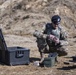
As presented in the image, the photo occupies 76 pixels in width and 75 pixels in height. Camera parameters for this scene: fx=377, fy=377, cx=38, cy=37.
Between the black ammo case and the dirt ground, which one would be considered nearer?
the black ammo case

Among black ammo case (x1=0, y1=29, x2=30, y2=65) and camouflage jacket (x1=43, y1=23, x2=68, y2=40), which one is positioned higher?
camouflage jacket (x1=43, y1=23, x2=68, y2=40)

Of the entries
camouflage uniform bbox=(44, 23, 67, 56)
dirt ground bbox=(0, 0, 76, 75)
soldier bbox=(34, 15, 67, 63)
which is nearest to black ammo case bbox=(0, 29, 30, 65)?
soldier bbox=(34, 15, 67, 63)

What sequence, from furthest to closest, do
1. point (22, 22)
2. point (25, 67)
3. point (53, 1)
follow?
point (53, 1) → point (22, 22) → point (25, 67)

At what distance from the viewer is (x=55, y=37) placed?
8.80 meters

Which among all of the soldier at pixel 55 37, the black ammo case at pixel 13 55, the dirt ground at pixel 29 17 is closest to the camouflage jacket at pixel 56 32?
the soldier at pixel 55 37

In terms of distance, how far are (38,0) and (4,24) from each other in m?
2.37

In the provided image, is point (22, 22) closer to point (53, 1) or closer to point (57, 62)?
point (53, 1)

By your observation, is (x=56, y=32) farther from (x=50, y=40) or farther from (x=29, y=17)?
(x=29, y=17)

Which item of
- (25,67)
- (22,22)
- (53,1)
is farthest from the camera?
(53,1)

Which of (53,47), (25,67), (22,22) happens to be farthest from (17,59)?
(22,22)

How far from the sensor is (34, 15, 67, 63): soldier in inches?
348

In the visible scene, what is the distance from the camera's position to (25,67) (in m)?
8.52

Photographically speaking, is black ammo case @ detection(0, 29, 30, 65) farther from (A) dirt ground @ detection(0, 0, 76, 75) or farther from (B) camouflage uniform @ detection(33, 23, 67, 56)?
(A) dirt ground @ detection(0, 0, 76, 75)

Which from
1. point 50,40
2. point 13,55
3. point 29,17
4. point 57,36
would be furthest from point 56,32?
point 29,17
